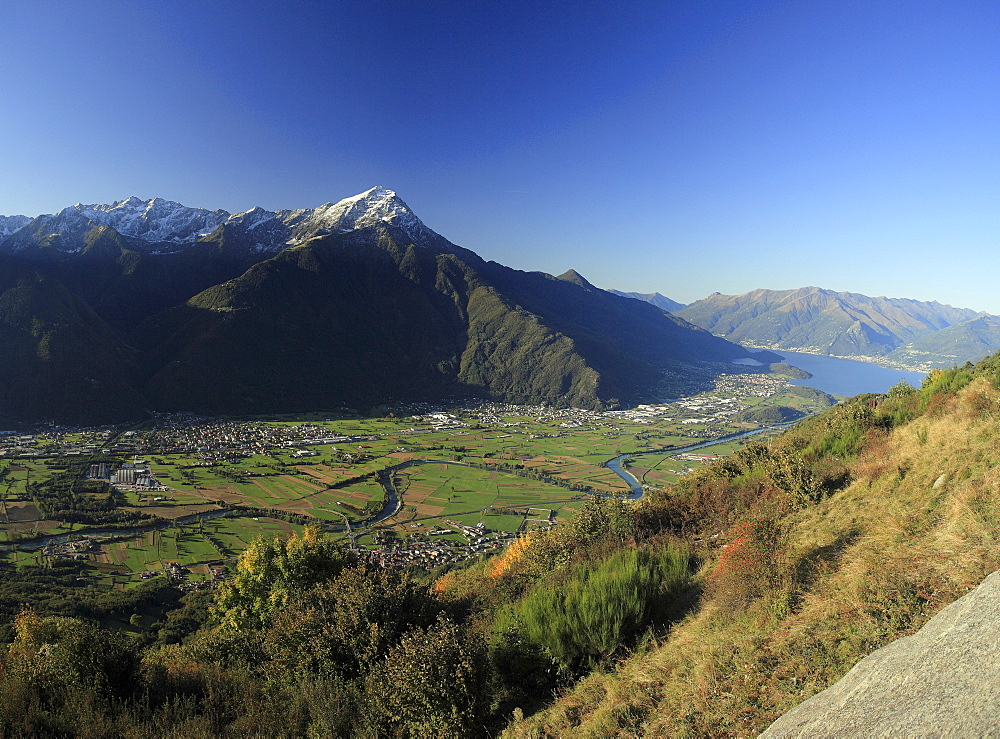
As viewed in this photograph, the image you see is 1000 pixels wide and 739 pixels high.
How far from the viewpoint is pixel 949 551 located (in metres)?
6.96

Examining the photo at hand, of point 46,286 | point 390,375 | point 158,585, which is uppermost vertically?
point 46,286

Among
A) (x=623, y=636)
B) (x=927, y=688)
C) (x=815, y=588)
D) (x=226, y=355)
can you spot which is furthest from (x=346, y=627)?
(x=226, y=355)

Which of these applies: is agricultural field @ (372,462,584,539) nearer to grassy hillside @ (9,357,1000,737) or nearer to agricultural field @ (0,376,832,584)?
agricultural field @ (0,376,832,584)

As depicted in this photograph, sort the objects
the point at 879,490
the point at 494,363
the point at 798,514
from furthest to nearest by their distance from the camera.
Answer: the point at 494,363 → the point at 798,514 → the point at 879,490

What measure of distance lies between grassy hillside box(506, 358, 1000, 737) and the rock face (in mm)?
855

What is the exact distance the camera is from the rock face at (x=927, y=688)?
379 cm

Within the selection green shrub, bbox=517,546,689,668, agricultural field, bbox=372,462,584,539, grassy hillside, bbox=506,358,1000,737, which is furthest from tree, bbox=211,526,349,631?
agricultural field, bbox=372,462,584,539

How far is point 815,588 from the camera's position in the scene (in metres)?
7.93

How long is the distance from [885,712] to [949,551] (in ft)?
14.7

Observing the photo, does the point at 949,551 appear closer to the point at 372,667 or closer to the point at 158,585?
the point at 372,667

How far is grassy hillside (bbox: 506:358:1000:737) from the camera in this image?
20.0 feet

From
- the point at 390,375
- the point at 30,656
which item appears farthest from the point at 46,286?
the point at 30,656

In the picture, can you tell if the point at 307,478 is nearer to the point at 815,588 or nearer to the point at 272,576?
the point at 272,576

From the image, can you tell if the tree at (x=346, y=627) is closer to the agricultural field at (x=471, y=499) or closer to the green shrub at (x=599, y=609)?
the green shrub at (x=599, y=609)
